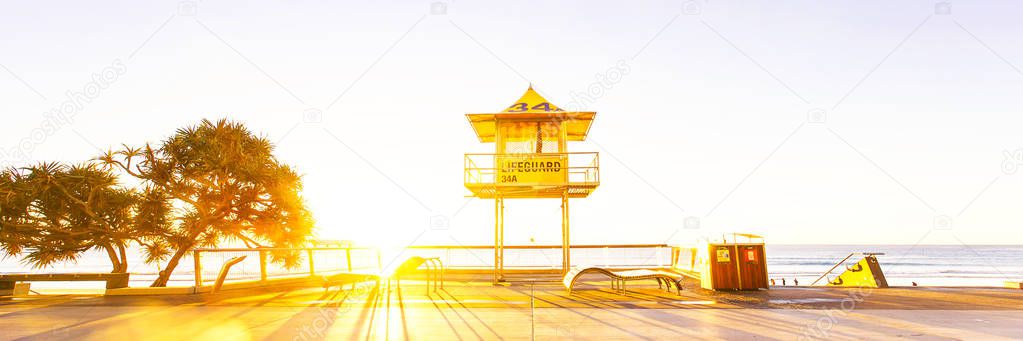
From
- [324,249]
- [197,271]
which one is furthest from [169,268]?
[324,249]

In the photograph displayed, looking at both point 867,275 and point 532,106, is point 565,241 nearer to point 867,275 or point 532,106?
point 532,106

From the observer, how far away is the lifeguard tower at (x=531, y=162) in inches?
661

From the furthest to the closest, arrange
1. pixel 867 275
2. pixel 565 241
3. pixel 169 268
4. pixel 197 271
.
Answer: pixel 565 241 < pixel 169 268 < pixel 867 275 < pixel 197 271

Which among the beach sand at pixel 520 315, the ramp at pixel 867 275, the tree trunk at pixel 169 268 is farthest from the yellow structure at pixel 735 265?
the tree trunk at pixel 169 268

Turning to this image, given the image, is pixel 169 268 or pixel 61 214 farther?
pixel 169 268


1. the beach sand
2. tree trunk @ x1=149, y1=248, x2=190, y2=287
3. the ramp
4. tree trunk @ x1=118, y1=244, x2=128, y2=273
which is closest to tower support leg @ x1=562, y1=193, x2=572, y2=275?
the beach sand

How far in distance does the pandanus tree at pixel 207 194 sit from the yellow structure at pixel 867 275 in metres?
16.6

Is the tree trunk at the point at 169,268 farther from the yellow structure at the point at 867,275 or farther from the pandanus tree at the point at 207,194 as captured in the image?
the yellow structure at the point at 867,275

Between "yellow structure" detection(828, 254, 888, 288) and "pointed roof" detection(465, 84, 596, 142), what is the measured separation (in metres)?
8.72

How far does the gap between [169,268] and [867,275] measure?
787 inches

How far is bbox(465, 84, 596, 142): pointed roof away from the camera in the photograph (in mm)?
17484

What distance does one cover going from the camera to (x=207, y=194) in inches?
650

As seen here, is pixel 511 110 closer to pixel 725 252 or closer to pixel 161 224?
pixel 725 252

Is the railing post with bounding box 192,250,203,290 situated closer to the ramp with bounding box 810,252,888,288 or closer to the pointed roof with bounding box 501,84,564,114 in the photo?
the pointed roof with bounding box 501,84,564,114
